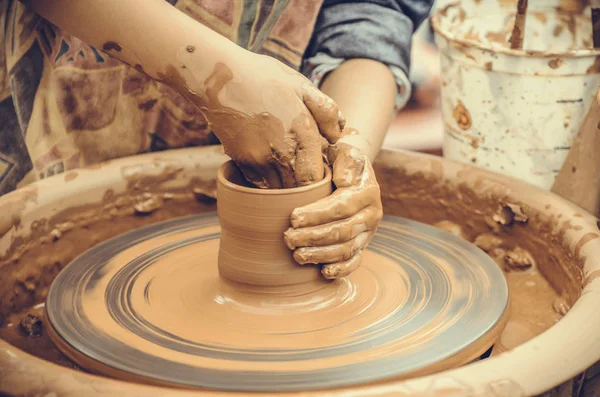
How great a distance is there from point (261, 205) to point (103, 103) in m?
0.75

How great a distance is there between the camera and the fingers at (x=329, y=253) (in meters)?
1.40

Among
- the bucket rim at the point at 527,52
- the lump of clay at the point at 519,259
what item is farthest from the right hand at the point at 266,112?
the bucket rim at the point at 527,52

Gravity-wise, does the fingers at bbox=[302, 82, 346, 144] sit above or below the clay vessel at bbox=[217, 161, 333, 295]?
above

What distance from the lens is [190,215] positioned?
196cm

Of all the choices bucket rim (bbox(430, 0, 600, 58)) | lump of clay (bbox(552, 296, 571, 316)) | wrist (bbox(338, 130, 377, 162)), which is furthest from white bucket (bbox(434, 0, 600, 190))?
lump of clay (bbox(552, 296, 571, 316))

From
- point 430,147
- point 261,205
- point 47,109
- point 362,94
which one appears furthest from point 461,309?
point 430,147

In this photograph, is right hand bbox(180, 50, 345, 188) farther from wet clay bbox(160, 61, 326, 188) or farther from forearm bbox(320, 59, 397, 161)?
forearm bbox(320, 59, 397, 161)

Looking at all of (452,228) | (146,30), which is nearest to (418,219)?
(452,228)

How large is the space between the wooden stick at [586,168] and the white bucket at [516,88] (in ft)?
2.32

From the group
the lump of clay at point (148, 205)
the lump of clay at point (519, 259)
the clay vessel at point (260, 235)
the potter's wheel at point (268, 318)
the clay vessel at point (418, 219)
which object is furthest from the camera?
the lump of clay at point (148, 205)

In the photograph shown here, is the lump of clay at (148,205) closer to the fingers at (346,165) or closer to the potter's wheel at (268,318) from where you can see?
the potter's wheel at (268,318)

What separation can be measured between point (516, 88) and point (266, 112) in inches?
57.1

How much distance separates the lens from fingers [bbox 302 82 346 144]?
1345 millimetres

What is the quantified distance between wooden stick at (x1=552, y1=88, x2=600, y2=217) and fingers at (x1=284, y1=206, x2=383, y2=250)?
601mm
